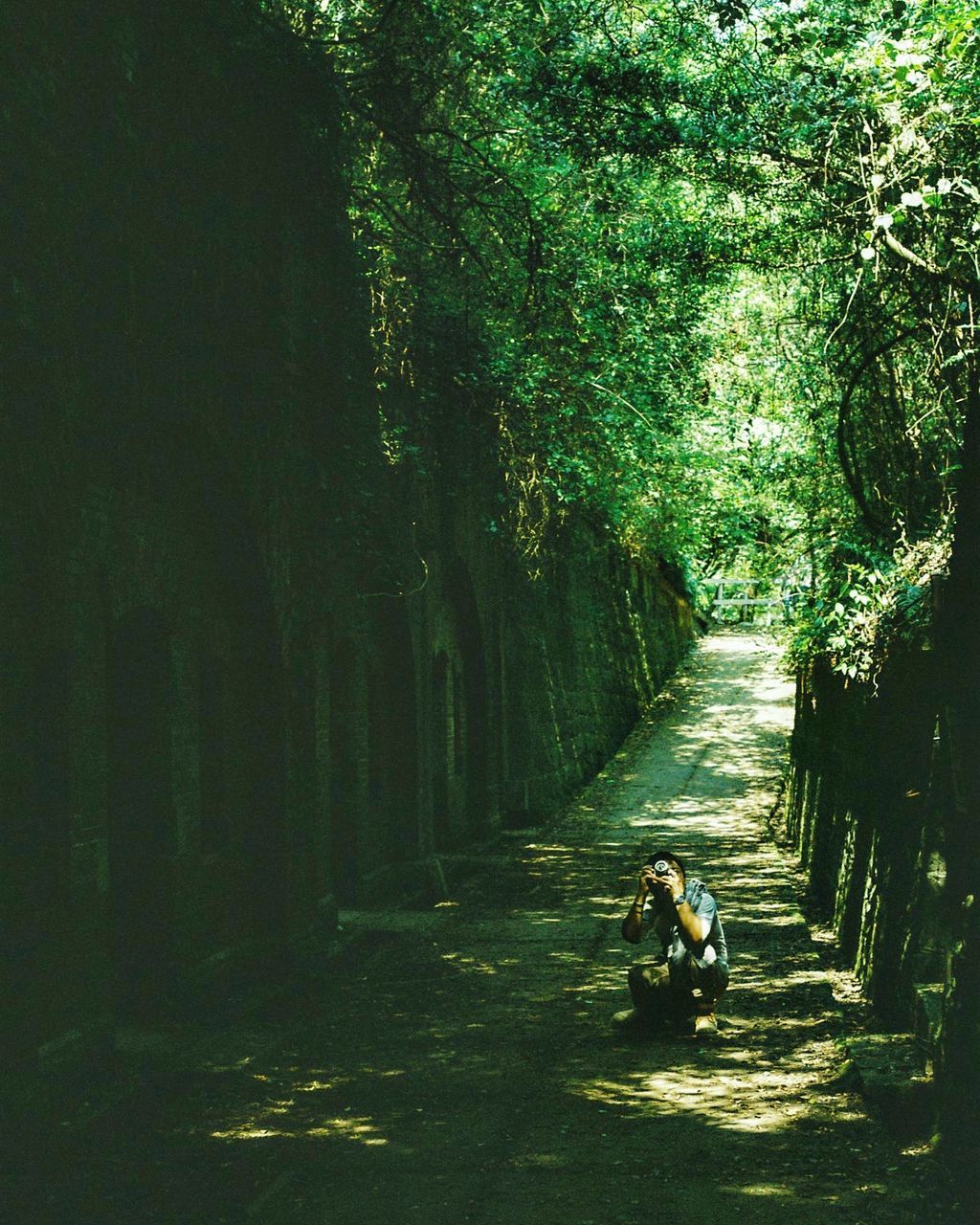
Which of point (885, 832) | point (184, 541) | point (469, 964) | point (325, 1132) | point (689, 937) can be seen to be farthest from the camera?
point (469, 964)

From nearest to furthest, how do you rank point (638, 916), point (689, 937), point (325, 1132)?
point (325, 1132), point (689, 937), point (638, 916)

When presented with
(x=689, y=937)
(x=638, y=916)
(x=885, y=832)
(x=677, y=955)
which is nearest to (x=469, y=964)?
(x=638, y=916)

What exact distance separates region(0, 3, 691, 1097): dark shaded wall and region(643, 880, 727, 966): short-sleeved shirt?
10.2ft

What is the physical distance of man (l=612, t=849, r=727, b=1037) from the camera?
26.2ft

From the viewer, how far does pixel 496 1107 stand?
6832 millimetres

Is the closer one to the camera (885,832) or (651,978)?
(651,978)

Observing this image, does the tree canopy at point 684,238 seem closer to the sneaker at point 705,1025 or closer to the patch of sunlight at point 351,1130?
the sneaker at point 705,1025

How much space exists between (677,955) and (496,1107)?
1.69 metres

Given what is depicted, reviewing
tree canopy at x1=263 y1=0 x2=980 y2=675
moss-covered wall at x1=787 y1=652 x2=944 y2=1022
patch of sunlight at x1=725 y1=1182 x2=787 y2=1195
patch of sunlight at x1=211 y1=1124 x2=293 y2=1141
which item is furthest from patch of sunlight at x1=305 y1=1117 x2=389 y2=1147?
tree canopy at x1=263 y1=0 x2=980 y2=675

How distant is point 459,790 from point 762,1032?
922 centimetres

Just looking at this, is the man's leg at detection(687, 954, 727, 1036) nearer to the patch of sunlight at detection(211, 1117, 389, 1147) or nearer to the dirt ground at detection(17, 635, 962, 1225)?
the dirt ground at detection(17, 635, 962, 1225)

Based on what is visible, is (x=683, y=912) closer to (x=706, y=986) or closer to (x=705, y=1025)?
(x=706, y=986)

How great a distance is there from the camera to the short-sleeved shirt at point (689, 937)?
801 centimetres

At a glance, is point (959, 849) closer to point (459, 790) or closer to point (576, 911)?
point (576, 911)
